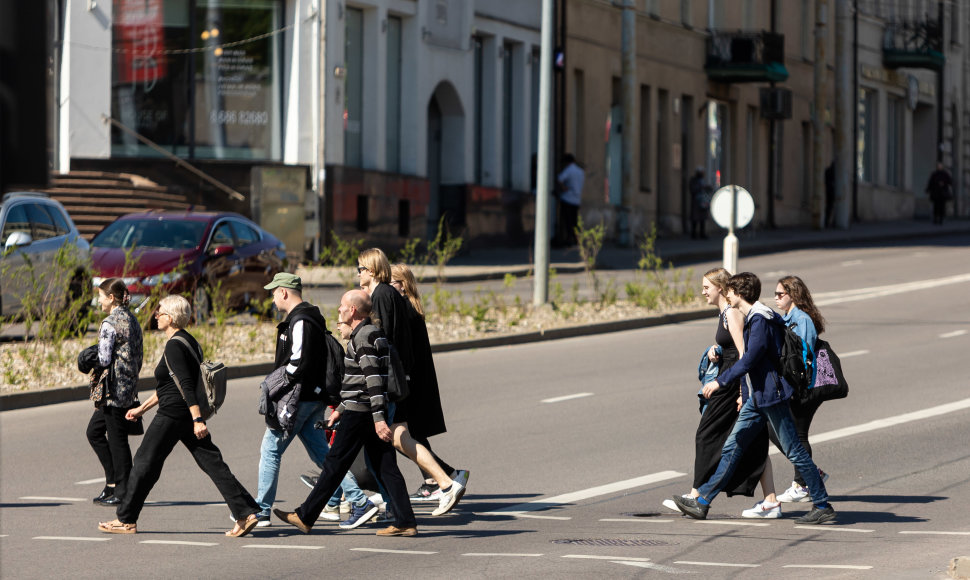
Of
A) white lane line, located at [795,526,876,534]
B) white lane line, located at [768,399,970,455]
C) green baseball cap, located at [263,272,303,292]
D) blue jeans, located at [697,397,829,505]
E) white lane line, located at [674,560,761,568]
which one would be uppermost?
green baseball cap, located at [263,272,303,292]

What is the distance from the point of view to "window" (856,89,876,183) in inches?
2211

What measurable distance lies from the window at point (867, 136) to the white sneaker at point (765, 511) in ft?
158

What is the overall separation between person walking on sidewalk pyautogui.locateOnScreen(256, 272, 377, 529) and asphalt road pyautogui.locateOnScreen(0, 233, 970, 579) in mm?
333

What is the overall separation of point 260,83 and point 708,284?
22753 millimetres

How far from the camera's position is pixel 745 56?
46.2 m

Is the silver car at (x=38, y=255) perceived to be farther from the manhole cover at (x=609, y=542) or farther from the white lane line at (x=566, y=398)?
the manhole cover at (x=609, y=542)

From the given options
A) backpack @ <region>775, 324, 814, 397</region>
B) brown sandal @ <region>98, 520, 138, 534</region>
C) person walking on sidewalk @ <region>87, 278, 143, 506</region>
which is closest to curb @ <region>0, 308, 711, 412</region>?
person walking on sidewalk @ <region>87, 278, 143, 506</region>

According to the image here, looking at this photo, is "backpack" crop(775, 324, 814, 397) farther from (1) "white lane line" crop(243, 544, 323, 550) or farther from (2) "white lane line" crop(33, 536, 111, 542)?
(2) "white lane line" crop(33, 536, 111, 542)

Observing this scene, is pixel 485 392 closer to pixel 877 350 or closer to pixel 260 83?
pixel 877 350

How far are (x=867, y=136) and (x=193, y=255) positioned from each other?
41.4 m

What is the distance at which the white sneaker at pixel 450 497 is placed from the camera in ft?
30.3

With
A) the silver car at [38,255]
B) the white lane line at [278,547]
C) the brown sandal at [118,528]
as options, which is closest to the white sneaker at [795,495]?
the white lane line at [278,547]

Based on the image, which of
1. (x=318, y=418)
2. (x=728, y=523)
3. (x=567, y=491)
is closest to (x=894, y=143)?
(x=567, y=491)

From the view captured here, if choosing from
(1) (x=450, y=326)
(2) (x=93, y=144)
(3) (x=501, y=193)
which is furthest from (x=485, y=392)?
(3) (x=501, y=193)
